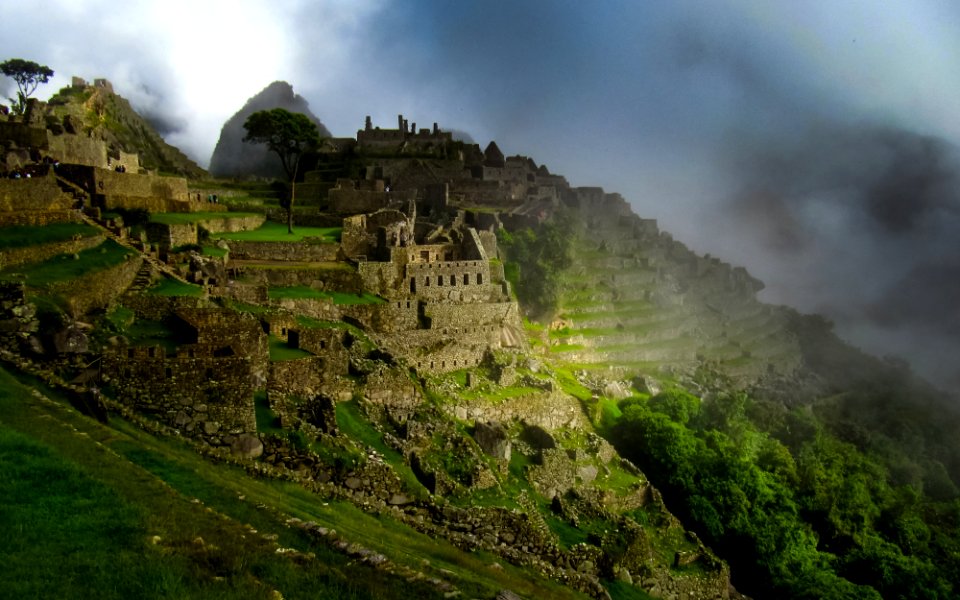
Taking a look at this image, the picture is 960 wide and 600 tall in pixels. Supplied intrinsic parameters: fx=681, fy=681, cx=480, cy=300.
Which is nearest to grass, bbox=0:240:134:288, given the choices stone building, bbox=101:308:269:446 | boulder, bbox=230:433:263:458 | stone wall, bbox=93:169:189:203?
stone building, bbox=101:308:269:446

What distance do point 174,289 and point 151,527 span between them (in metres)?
15.9

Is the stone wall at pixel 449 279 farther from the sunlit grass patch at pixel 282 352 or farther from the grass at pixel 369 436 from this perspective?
the grass at pixel 369 436

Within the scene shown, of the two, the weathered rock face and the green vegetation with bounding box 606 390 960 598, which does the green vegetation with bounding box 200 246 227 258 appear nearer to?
the weathered rock face

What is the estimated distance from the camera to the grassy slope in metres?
7.21

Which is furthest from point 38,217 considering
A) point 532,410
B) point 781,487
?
point 781,487

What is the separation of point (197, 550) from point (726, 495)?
2834 centimetres

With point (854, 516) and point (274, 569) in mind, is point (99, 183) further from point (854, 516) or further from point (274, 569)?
point (854, 516)

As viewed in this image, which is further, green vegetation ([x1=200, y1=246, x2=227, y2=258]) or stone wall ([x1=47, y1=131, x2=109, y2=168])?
stone wall ([x1=47, y1=131, x2=109, y2=168])

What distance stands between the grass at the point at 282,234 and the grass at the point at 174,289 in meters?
9.90

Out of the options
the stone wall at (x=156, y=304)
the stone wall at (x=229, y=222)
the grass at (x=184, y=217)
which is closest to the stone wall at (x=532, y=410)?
the stone wall at (x=156, y=304)

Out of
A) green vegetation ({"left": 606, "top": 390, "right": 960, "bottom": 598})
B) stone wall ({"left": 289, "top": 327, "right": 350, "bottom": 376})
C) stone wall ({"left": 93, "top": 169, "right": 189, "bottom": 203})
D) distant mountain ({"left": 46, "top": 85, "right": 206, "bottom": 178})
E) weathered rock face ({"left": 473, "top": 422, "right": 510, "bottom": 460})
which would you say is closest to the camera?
stone wall ({"left": 289, "top": 327, "right": 350, "bottom": 376})

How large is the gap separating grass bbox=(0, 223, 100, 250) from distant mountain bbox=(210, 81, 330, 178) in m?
45.7

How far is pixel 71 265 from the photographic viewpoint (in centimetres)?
2064

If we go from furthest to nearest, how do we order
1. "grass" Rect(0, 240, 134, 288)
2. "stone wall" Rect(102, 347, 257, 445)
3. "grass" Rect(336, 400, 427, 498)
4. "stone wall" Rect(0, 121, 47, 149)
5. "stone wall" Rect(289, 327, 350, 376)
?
1. "stone wall" Rect(0, 121, 47, 149)
2. "stone wall" Rect(289, 327, 350, 376)
3. "grass" Rect(0, 240, 134, 288)
4. "grass" Rect(336, 400, 427, 498)
5. "stone wall" Rect(102, 347, 257, 445)
